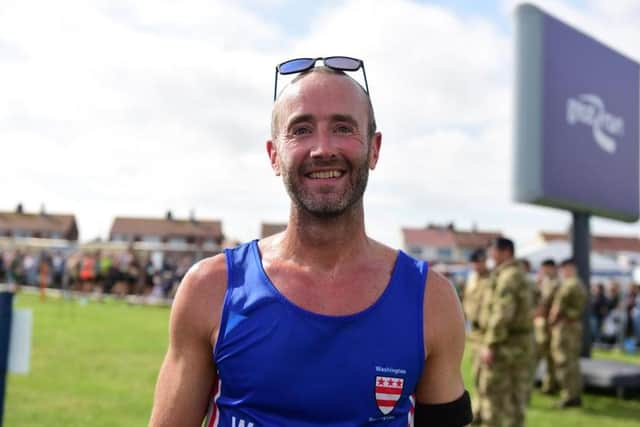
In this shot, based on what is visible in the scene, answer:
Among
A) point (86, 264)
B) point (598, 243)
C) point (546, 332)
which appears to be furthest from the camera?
point (598, 243)

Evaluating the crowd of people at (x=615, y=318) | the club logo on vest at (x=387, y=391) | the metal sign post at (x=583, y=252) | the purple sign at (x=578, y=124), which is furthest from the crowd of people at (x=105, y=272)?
the club logo on vest at (x=387, y=391)

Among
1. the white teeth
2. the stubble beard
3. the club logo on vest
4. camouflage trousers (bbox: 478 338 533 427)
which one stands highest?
the white teeth

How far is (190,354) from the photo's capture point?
1.90 m

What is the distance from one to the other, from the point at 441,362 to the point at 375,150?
61 centimetres

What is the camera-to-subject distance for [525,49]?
1025 centimetres

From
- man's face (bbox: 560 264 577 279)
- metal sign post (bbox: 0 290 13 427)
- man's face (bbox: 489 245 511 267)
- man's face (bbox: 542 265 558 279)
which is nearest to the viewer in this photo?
metal sign post (bbox: 0 290 13 427)

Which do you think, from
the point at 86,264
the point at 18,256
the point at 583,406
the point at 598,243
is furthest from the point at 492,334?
the point at 598,243

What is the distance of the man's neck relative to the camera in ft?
6.53

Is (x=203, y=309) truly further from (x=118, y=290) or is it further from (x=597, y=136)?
(x=118, y=290)

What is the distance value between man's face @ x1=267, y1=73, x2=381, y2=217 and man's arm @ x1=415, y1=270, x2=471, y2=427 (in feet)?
1.16

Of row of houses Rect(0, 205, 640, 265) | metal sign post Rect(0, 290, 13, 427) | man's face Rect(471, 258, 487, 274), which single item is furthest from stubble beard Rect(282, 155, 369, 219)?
row of houses Rect(0, 205, 640, 265)

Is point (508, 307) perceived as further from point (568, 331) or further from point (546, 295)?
point (546, 295)

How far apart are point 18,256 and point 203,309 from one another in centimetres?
2865

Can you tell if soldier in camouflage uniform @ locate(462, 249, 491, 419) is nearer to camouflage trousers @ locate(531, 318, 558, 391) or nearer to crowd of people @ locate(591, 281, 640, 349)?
camouflage trousers @ locate(531, 318, 558, 391)
